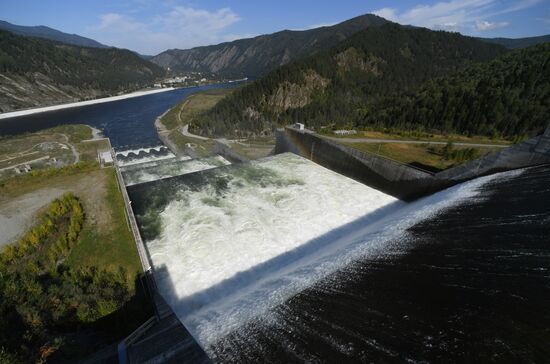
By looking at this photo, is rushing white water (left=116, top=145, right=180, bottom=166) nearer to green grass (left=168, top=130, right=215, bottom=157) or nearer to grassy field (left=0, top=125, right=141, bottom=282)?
green grass (left=168, top=130, right=215, bottom=157)

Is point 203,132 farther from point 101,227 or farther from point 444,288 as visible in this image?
point 444,288

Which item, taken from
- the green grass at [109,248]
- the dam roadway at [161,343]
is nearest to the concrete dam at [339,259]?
the dam roadway at [161,343]

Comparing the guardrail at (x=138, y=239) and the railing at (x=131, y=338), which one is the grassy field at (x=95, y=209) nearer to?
the guardrail at (x=138, y=239)

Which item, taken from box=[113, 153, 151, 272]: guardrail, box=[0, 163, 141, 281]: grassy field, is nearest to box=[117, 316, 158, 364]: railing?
box=[0, 163, 141, 281]: grassy field

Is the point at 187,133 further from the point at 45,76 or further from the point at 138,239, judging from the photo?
the point at 45,76

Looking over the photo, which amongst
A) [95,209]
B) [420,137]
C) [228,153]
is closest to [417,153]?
[420,137]

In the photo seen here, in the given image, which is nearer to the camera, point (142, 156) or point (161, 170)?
point (161, 170)

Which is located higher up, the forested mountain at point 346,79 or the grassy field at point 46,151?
the forested mountain at point 346,79
